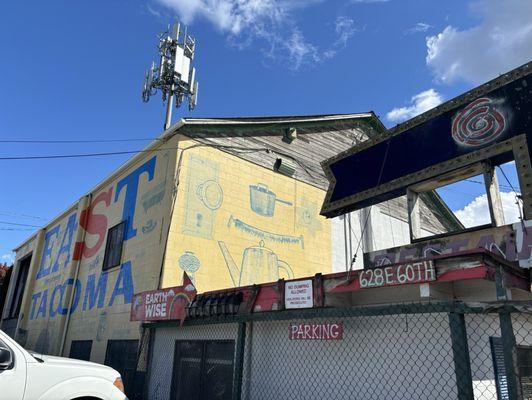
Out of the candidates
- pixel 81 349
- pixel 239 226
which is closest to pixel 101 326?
pixel 81 349

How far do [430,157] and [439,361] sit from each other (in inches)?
154

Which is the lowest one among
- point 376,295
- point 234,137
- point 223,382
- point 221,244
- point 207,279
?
point 223,382

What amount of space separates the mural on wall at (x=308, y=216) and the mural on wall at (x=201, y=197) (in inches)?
115

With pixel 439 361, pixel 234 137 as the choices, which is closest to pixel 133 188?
pixel 234 137

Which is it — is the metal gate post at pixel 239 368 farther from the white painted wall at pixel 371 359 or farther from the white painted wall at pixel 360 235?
the white painted wall at pixel 360 235

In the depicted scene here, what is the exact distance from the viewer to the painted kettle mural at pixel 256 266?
1182 centimetres

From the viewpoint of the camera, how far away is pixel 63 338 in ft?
50.0

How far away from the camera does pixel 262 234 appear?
1277cm

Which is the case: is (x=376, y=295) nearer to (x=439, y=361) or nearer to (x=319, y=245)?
(x=439, y=361)

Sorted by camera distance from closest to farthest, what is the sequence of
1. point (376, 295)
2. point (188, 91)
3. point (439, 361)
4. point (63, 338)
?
point (439, 361), point (376, 295), point (63, 338), point (188, 91)

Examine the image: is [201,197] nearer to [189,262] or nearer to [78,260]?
[189,262]

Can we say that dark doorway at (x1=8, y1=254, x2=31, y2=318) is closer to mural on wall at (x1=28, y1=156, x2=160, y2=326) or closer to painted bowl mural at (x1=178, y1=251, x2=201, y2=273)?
mural on wall at (x1=28, y1=156, x2=160, y2=326)

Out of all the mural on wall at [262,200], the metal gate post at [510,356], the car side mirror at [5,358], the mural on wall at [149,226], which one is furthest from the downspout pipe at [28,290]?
the metal gate post at [510,356]

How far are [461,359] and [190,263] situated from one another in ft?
25.6
